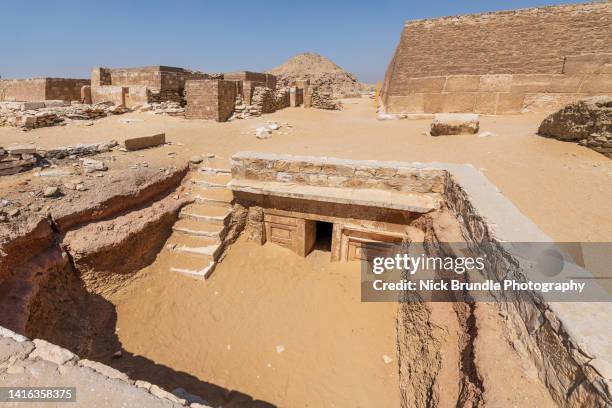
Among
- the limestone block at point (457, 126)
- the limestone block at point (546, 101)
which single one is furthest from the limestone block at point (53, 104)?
the limestone block at point (546, 101)

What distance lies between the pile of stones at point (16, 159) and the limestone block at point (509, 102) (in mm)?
15228

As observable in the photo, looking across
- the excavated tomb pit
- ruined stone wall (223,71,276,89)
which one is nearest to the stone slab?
the excavated tomb pit

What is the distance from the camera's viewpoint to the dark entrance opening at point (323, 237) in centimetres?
635

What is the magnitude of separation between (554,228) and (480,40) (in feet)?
39.3

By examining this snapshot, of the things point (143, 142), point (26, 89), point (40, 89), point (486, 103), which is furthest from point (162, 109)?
point (486, 103)

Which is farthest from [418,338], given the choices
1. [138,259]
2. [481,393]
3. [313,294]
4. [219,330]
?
[138,259]

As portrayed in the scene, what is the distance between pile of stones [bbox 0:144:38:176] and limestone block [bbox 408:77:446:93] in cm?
1356

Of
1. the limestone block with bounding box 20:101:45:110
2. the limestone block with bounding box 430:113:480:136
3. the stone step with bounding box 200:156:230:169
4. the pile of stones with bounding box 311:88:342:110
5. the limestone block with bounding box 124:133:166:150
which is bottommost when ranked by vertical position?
the stone step with bounding box 200:156:230:169

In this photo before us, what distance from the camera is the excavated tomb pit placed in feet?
7.86

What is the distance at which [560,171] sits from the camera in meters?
6.04

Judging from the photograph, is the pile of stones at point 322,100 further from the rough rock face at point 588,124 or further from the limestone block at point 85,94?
the rough rock face at point 588,124

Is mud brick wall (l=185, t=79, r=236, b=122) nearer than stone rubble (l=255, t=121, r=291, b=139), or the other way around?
stone rubble (l=255, t=121, r=291, b=139)

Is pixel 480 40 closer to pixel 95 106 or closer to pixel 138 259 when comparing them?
pixel 138 259

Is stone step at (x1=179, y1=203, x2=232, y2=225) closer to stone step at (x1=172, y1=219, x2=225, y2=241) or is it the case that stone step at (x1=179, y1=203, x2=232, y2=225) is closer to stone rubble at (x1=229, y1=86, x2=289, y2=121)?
stone step at (x1=172, y1=219, x2=225, y2=241)
